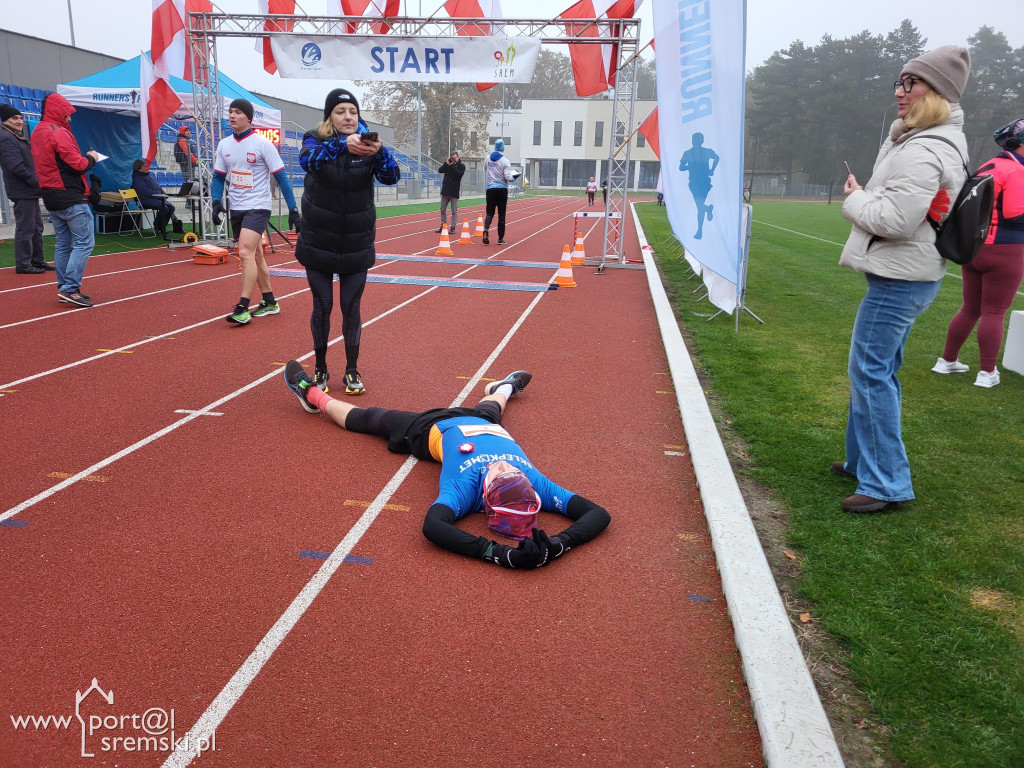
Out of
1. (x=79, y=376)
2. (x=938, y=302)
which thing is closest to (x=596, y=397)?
(x=79, y=376)

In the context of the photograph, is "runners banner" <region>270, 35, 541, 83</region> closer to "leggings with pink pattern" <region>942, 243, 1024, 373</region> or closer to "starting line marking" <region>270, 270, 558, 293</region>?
"starting line marking" <region>270, 270, 558, 293</region>

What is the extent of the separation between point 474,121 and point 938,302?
74342 mm

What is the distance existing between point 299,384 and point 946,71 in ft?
14.6

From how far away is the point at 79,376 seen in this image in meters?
6.13

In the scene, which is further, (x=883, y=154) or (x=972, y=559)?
(x=883, y=154)

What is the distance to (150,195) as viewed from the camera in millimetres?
16234

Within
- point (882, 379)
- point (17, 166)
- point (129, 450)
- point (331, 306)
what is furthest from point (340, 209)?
point (17, 166)

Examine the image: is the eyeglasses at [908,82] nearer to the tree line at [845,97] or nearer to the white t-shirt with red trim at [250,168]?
the white t-shirt with red trim at [250,168]

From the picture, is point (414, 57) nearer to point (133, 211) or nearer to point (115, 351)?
point (133, 211)

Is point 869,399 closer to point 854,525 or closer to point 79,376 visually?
point 854,525

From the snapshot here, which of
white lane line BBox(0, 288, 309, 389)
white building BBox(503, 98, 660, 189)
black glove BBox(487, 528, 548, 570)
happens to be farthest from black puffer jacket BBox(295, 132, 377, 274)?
white building BBox(503, 98, 660, 189)

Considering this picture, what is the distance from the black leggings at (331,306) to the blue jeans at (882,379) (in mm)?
3609

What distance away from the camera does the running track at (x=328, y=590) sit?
7.88 feet

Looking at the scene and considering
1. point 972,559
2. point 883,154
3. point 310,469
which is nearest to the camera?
point 972,559
